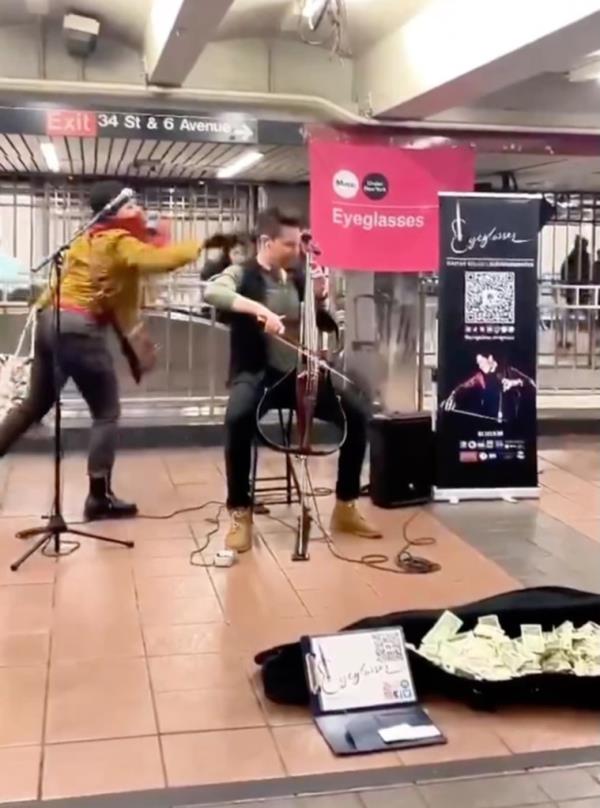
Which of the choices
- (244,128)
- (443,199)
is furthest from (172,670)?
(244,128)

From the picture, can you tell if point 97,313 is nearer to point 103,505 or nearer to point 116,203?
point 116,203

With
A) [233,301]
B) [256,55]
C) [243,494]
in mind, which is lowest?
[243,494]

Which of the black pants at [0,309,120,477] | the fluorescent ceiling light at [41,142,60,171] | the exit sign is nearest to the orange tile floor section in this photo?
the black pants at [0,309,120,477]

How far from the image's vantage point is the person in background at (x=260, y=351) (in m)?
4.50

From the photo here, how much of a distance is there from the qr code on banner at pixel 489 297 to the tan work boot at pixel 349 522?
3.99 feet

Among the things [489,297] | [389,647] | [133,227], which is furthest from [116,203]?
[389,647]

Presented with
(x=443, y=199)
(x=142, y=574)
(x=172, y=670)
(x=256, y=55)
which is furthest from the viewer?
(x=256, y=55)

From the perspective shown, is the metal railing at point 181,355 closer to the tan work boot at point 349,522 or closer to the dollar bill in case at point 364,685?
the tan work boot at point 349,522

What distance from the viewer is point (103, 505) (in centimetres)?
516

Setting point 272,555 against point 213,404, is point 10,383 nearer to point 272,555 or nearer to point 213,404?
point 213,404

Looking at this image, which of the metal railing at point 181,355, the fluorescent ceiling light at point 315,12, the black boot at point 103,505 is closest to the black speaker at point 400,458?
the black boot at point 103,505

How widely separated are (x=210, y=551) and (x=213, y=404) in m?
2.58

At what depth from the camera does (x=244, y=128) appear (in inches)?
225

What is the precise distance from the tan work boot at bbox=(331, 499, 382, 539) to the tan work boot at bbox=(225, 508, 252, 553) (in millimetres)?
506
